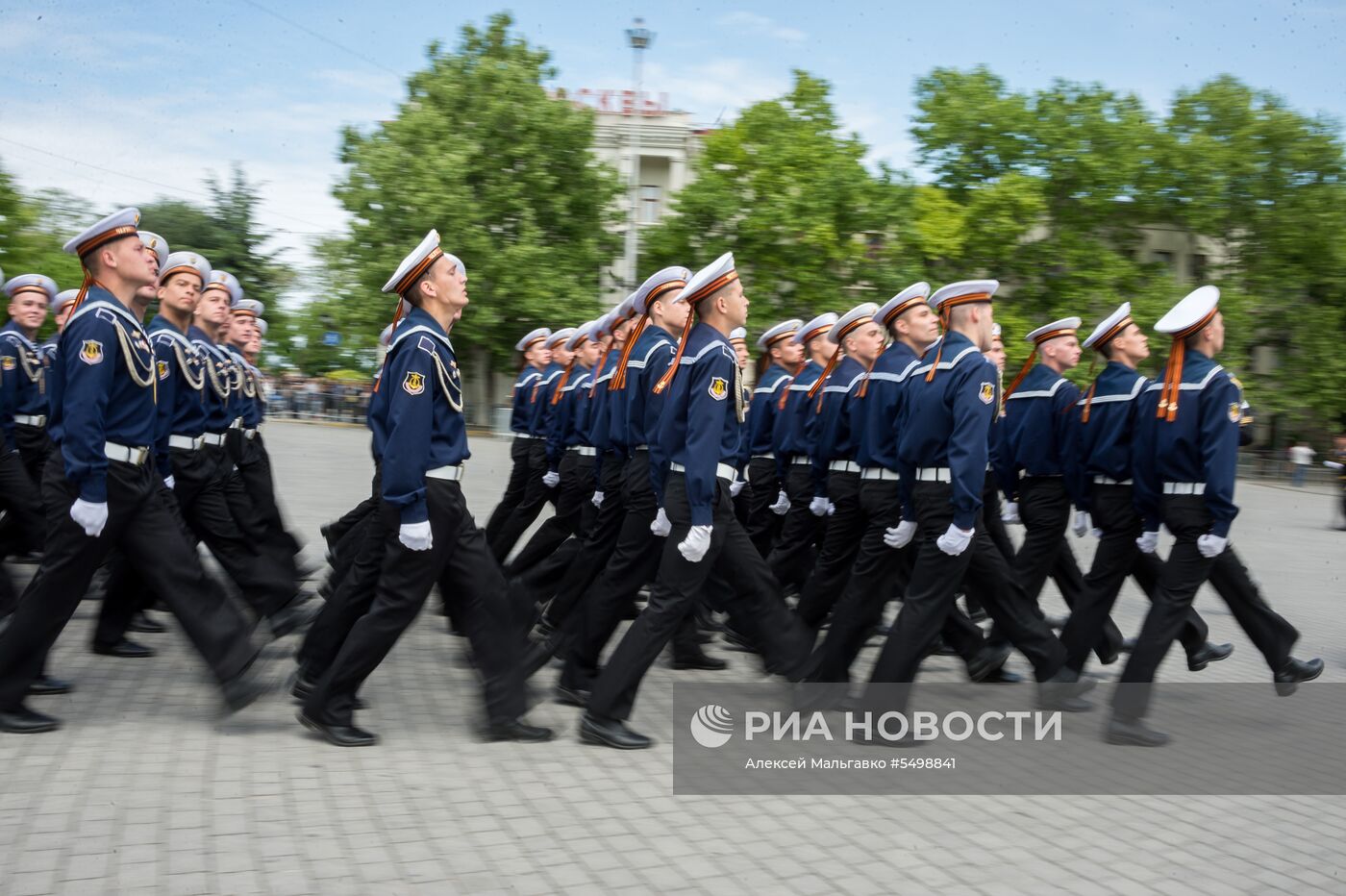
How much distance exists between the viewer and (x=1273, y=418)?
144 feet

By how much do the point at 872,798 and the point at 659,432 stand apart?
1824mm

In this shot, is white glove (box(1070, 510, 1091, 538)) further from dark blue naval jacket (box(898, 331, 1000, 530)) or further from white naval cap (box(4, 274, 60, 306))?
white naval cap (box(4, 274, 60, 306))

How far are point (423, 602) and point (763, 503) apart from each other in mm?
4323

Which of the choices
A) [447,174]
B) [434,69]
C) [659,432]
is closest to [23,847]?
[659,432]

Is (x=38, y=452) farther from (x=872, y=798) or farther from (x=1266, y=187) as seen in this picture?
(x=1266, y=187)

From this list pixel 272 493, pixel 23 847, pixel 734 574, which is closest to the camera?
pixel 23 847

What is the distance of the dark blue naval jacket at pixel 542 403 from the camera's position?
9.71 m

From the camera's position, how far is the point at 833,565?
6969mm

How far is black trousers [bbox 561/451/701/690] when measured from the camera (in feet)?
20.2

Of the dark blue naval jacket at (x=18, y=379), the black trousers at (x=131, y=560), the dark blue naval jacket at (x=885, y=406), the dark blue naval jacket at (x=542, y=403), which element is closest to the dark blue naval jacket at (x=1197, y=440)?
the dark blue naval jacket at (x=885, y=406)

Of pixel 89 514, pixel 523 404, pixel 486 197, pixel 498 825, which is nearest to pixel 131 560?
pixel 89 514

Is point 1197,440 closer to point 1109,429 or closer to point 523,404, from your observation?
point 1109,429

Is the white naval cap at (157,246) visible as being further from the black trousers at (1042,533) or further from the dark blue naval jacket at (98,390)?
the black trousers at (1042,533)

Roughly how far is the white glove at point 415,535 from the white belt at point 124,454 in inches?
48.3
